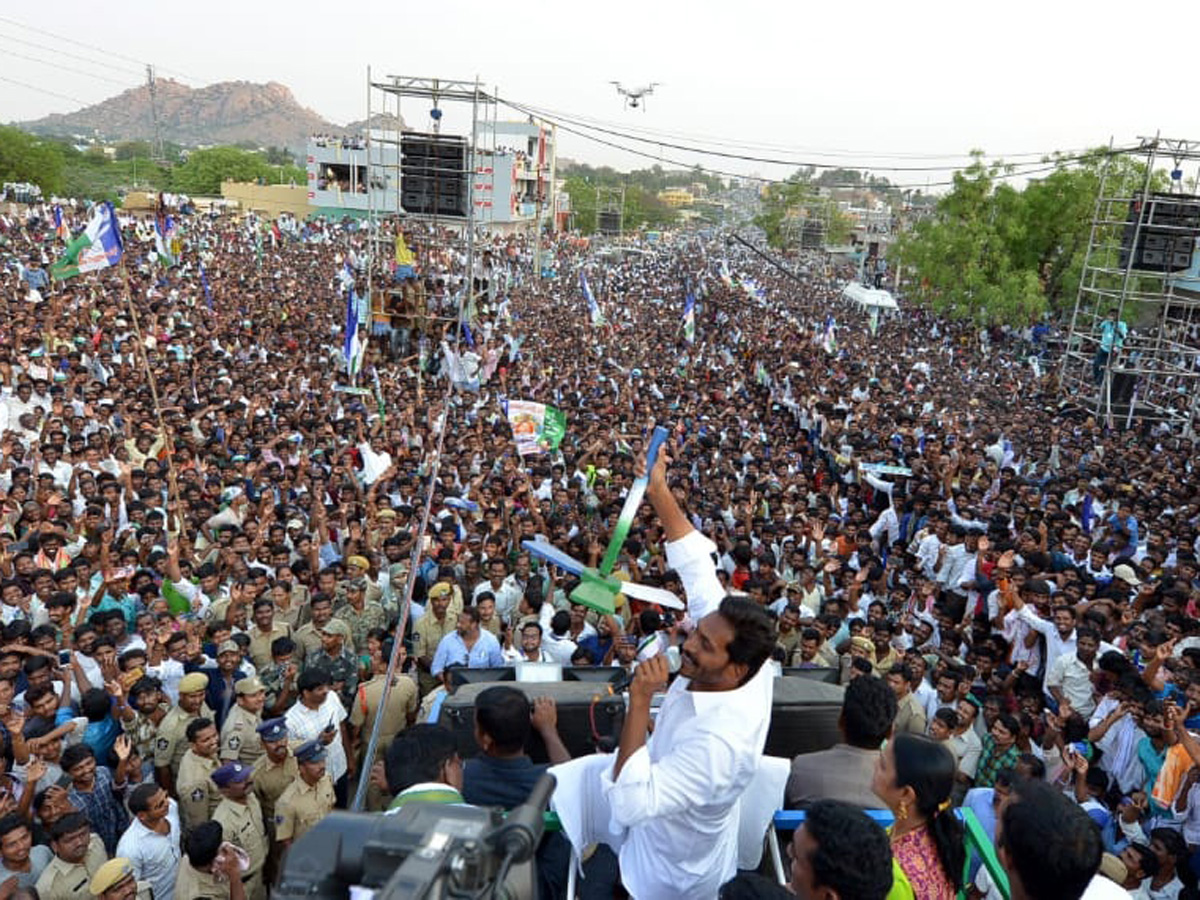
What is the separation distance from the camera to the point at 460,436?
10.2 metres

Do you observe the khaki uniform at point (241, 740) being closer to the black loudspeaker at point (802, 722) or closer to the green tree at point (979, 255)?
the black loudspeaker at point (802, 722)

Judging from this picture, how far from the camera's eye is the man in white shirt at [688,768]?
1.97 m

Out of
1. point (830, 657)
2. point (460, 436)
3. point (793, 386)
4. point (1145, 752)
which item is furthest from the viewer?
point (793, 386)

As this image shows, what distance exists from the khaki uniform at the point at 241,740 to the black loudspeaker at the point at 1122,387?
47.8 feet

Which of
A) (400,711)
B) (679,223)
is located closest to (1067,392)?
(400,711)

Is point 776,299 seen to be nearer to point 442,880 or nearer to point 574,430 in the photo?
point 574,430

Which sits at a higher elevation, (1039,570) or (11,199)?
(11,199)

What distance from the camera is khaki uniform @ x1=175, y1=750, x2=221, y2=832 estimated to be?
153 inches

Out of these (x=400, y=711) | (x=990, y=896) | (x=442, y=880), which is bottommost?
(x=400, y=711)

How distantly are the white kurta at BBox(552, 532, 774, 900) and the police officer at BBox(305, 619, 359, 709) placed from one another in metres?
2.67

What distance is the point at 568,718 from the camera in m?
3.14

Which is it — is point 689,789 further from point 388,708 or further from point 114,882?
point 388,708

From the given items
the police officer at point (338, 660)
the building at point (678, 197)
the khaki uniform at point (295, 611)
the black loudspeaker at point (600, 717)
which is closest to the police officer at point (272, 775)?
the police officer at point (338, 660)

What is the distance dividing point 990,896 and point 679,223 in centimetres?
11607
